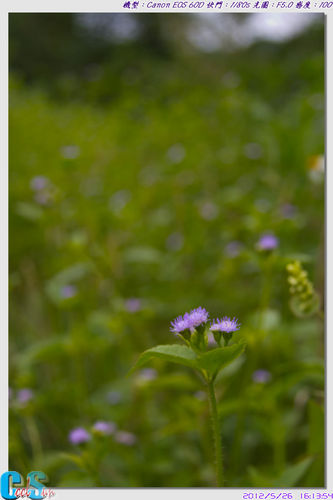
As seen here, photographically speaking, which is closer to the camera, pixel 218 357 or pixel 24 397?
pixel 218 357

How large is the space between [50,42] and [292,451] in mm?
4577

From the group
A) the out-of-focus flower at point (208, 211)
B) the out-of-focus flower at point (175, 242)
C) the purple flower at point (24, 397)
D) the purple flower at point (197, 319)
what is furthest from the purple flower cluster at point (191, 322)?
the out-of-focus flower at point (208, 211)

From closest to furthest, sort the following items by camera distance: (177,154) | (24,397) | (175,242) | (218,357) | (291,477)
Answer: (218,357) → (291,477) → (24,397) → (175,242) → (177,154)

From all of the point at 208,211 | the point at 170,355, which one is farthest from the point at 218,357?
the point at 208,211

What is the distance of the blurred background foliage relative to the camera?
3.31ft

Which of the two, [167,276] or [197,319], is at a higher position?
[167,276]

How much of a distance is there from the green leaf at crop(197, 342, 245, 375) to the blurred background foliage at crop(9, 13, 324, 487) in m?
0.33

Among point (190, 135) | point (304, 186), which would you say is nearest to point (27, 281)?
point (304, 186)

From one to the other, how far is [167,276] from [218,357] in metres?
1.15

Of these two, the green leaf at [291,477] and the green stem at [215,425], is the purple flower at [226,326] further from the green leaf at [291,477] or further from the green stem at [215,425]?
the green leaf at [291,477]

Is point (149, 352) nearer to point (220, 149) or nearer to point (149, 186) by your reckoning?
point (149, 186)

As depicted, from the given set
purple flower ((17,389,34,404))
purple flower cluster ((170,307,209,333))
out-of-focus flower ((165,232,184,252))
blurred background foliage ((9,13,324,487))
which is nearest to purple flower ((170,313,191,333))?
purple flower cluster ((170,307,209,333))

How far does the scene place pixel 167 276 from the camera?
1645mm

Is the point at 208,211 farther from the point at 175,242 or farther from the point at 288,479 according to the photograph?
the point at 288,479
